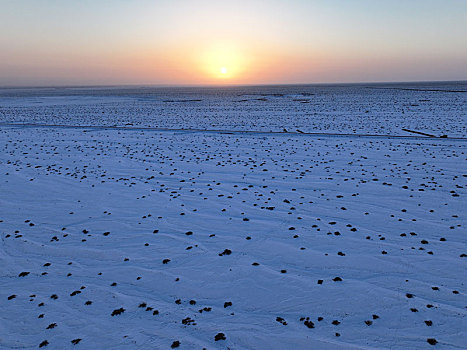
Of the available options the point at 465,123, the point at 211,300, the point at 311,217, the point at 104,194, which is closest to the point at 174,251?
the point at 211,300

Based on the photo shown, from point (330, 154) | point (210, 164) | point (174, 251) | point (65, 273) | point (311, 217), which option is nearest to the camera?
point (65, 273)

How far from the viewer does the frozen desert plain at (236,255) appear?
19.9 ft

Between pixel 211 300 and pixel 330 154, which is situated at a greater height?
pixel 330 154

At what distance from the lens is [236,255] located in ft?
28.6

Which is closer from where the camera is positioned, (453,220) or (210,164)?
(453,220)

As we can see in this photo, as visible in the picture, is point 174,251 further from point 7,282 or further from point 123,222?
point 7,282

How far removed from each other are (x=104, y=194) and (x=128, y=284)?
22.8ft

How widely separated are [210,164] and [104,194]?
6493 millimetres

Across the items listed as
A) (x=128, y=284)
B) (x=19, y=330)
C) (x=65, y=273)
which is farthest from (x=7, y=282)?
(x=128, y=284)

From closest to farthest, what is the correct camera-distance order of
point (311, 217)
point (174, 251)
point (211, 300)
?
point (211, 300) → point (174, 251) → point (311, 217)

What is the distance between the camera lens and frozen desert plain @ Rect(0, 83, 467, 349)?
6066 millimetres

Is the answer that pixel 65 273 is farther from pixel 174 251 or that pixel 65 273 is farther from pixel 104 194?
pixel 104 194

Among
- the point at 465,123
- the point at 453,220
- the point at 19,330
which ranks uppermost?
the point at 465,123

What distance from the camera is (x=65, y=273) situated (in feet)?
26.1
